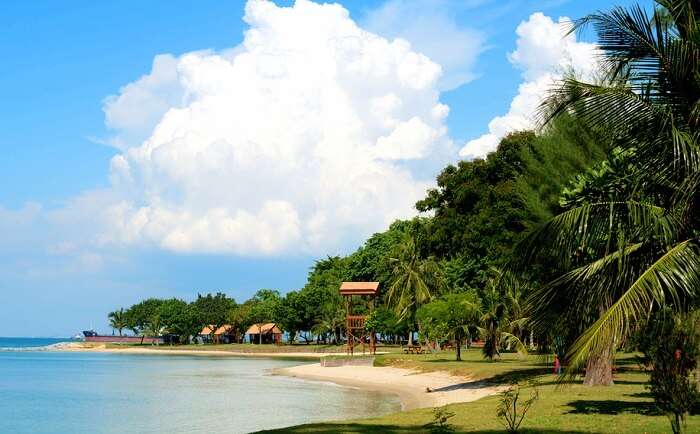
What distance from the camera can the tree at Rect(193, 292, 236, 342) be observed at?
434 ft

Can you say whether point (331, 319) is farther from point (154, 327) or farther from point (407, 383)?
point (154, 327)

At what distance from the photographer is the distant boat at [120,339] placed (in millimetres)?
161125

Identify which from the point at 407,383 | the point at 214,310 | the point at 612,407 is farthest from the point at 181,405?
the point at 214,310

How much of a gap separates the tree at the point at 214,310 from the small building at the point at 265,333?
919 centimetres

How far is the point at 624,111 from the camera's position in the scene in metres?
12.5

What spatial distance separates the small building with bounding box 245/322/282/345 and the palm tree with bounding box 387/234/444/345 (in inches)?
1992

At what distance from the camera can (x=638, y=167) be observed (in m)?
12.7

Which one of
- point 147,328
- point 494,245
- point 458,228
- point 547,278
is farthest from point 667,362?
point 147,328

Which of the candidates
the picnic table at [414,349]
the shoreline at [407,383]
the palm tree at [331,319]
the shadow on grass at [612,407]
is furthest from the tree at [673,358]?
the palm tree at [331,319]

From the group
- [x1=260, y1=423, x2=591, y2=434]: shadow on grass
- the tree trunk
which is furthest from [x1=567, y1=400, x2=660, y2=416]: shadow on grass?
the tree trunk

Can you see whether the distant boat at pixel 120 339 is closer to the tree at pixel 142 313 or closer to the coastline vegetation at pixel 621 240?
the tree at pixel 142 313

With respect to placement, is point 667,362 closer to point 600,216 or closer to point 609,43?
point 600,216

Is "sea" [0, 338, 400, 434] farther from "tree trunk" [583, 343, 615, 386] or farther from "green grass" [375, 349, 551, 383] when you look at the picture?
"tree trunk" [583, 343, 615, 386]

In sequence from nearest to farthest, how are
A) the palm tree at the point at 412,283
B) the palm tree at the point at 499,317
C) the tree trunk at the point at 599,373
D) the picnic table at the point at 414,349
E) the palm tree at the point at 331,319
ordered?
the tree trunk at the point at 599,373, the palm tree at the point at 499,317, the picnic table at the point at 414,349, the palm tree at the point at 412,283, the palm tree at the point at 331,319
